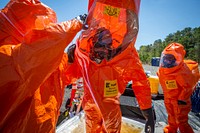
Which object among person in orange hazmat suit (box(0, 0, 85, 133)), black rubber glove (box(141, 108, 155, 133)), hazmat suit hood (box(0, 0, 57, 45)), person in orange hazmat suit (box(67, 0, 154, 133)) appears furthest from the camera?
black rubber glove (box(141, 108, 155, 133))

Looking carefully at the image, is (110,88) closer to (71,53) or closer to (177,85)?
(71,53)

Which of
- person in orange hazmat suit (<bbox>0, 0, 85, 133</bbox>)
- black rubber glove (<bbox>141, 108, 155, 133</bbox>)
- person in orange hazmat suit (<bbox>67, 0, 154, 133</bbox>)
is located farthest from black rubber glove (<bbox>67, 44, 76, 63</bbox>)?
black rubber glove (<bbox>141, 108, 155, 133</bbox>)

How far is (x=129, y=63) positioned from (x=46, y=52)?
1315 mm

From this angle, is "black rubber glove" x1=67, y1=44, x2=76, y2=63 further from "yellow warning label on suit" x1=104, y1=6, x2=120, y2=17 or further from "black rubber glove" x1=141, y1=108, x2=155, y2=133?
"black rubber glove" x1=141, y1=108, x2=155, y2=133

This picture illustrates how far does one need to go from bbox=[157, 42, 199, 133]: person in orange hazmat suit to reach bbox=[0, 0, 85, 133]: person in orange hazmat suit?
2.59 meters

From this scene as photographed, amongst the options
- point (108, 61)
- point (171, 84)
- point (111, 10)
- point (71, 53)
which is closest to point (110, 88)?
point (108, 61)

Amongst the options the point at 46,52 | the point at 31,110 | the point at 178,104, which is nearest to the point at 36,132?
the point at 31,110

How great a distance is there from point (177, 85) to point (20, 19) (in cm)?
296

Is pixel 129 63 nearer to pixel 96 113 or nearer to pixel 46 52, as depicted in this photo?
pixel 96 113

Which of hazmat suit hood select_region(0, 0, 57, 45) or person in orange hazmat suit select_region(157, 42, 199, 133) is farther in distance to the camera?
person in orange hazmat suit select_region(157, 42, 199, 133)

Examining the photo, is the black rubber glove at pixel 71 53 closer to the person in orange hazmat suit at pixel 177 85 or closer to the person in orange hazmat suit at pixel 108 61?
the person in orange hazmat suit at pixel 108 61

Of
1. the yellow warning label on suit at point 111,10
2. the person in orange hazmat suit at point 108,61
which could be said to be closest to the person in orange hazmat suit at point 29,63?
the person in orange hazmat suit at point 108,61

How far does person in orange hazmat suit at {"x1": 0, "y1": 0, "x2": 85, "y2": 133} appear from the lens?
725 millimetres

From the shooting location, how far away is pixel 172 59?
10.2 ft
